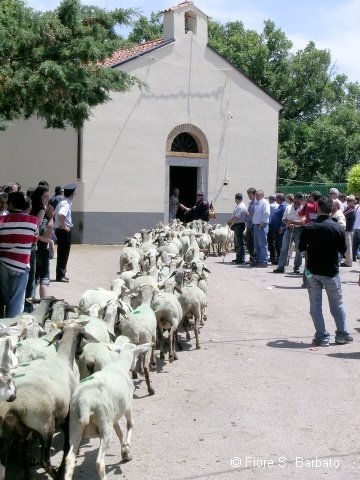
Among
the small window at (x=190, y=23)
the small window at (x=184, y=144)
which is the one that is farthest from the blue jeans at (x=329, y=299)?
the small window at (x=190, y=23)

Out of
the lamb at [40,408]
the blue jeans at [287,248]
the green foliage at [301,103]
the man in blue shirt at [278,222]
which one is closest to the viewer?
the lamb at [40,408]

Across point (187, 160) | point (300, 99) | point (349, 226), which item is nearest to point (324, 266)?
point (349, 226)

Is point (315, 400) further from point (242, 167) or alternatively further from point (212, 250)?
point (242, 167)

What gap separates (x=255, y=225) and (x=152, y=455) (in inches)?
494

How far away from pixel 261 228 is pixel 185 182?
9959 mm

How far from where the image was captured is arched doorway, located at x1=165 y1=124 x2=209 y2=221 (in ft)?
83.1

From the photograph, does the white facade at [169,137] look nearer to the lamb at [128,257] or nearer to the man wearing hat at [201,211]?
the man wearing hat at [201,211]

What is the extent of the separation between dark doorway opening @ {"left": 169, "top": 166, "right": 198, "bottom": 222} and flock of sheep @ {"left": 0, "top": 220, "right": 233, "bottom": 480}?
1720 cm

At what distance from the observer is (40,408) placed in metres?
5.14

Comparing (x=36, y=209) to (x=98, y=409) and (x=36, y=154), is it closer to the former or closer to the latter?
(x=98, y=409)

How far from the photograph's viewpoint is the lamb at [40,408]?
505 centimetres

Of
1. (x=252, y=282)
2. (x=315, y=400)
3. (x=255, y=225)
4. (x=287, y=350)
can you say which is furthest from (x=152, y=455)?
(x=255, y=225)

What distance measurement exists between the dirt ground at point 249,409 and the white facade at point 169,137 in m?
11.9

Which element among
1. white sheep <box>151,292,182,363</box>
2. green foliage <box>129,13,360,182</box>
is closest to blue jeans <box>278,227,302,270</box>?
white sheep <box>151,292,182,363</box>
